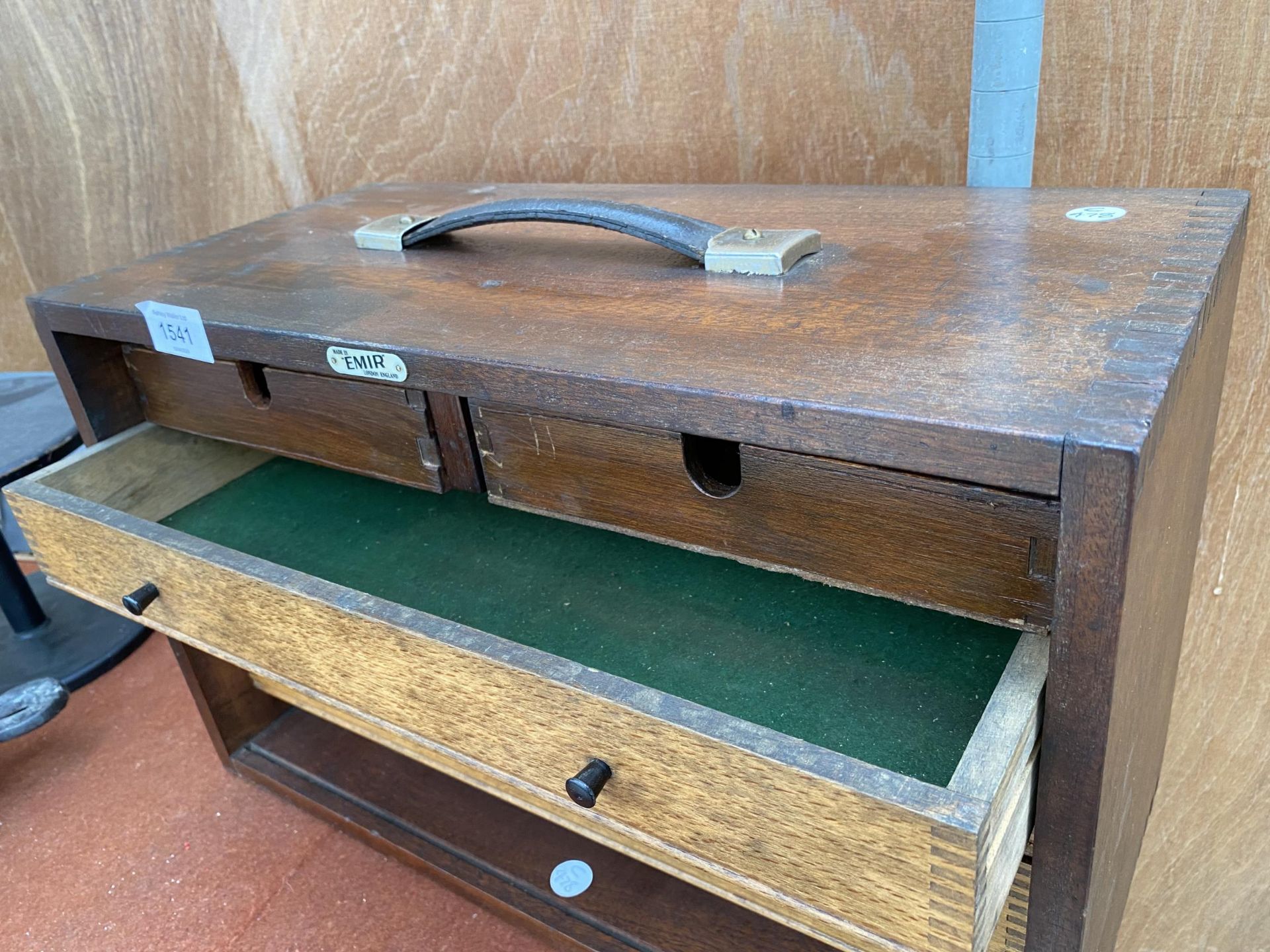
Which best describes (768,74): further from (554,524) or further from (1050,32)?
(554,524)

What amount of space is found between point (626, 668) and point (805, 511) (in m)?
0.20

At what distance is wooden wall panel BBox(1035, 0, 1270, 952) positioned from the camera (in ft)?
2.74

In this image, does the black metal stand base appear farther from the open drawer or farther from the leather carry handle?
the leather carry handle

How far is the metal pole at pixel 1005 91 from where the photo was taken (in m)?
0.78

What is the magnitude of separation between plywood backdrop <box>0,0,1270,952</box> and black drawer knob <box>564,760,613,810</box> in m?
0.71

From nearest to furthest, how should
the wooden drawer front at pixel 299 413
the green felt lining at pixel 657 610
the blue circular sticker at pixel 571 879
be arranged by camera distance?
the green felt lining at pixel 657 610
the wooden drawer front at pixel 299 413
the blue circular sticker at pixel 571 879

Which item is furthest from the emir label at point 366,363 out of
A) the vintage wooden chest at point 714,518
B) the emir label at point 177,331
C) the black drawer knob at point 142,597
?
the black drawer knob at point 142,597

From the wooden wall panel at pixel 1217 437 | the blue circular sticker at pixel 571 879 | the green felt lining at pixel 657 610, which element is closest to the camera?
the green felt lining at pixel 657 610

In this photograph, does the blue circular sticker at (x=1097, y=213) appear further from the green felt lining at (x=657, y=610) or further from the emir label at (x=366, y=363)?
the emir label at (x=366, y=363)

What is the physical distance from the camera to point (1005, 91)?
808 millimetres

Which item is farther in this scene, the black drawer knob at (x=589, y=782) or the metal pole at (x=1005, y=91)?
the metal pole at (x=1005, y=91)

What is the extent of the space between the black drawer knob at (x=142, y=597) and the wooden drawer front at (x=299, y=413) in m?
0.15

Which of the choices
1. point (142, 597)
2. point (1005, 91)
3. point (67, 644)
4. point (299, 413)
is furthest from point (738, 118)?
point (67, 644)

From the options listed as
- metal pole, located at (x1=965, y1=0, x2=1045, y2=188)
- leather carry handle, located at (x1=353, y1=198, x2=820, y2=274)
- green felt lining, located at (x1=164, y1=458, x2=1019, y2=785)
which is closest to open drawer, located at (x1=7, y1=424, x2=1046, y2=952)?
green felt lining, located at (x1=164, y1=458, x2=1019, y2=785)
